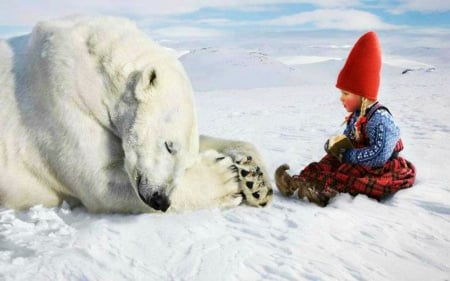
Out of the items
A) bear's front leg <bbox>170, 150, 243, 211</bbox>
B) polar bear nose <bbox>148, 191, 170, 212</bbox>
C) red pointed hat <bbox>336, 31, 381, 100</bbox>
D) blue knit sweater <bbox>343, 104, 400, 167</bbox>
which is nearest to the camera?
polar bear nose <bbox>148, 191, 170, 212</bbox>

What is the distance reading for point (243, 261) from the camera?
2.13 metres

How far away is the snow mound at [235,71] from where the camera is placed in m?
17.8

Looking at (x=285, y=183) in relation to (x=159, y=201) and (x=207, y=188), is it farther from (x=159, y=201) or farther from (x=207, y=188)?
(x=159, y=201)

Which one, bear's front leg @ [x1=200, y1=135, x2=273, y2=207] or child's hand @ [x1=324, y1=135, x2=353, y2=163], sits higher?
child's hand @ [x1=324, y1=135, x2=353, y2=163]

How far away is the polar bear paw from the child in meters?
0.24

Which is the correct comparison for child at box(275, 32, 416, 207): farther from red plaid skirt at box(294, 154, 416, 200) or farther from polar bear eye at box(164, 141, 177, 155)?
polar bear eye at box(164, 141, 177, 155)

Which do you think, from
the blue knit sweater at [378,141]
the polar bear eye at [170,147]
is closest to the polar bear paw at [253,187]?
the polar bear eye at [170,147]

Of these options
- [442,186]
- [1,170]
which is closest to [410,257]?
[442,186]

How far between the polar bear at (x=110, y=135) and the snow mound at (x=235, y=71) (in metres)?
Result: 13.0

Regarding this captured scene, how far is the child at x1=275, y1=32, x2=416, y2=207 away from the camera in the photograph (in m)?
2.99

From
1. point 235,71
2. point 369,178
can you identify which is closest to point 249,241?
point 369,178

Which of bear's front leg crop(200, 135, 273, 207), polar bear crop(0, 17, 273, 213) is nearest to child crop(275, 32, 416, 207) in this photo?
bear's front leg crop(200, 135, 273, 207)

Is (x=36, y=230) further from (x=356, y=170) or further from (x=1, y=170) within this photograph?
(x=356, y=170)

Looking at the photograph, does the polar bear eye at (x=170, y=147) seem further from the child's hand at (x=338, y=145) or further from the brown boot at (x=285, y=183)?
the child's hand at (x=338, y=145)
